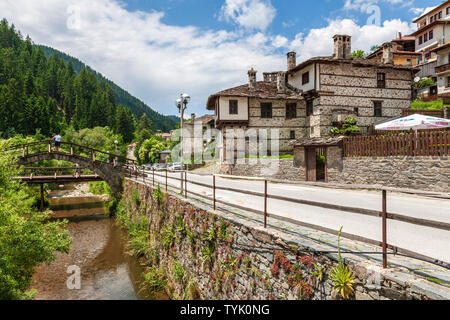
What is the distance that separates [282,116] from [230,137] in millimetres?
5639

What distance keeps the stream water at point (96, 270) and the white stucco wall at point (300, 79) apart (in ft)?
64.2

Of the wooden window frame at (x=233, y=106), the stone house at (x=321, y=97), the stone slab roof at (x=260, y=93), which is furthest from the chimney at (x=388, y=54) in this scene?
the wooden window frame at (x=233, y=106)

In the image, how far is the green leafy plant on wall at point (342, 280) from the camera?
3205 millimetres

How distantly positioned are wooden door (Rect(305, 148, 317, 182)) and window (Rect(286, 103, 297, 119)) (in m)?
8.89

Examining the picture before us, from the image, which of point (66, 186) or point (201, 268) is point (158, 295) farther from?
point (66, 186)

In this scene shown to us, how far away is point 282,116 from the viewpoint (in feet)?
84.5

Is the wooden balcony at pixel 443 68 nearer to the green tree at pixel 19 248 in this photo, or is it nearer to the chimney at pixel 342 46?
the chimney at pixel 342 46

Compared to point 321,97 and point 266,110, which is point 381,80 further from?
point 266,110

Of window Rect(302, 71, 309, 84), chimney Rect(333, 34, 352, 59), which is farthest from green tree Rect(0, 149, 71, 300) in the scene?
chimney Rect(333, 34, 352, 59)

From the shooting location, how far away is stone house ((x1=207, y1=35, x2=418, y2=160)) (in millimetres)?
23094

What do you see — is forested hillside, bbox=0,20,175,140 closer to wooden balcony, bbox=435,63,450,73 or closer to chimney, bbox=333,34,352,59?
chimney, bbox=333,34,352,59

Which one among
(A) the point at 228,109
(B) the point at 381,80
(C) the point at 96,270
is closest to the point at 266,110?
(A) the point at 228,109

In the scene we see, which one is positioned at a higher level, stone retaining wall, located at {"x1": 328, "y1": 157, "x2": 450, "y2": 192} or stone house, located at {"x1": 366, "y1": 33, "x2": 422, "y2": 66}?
stone house, located at {"x1": 366, "y1": 33, "x2": 422, "y2": 66}

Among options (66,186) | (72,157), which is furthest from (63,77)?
(72,157)
